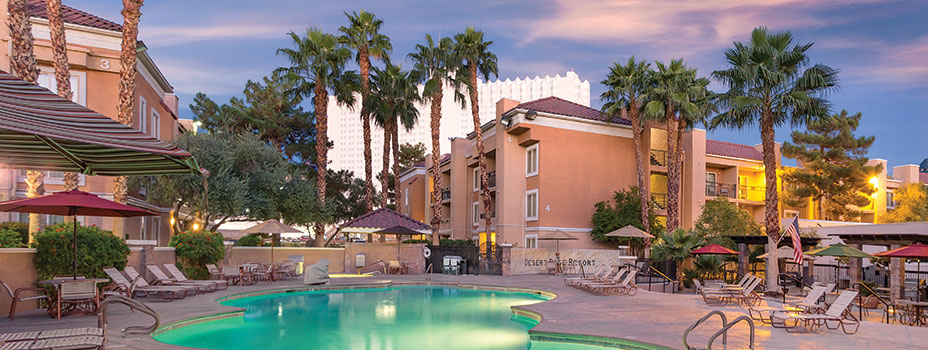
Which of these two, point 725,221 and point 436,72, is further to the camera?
point 436,72

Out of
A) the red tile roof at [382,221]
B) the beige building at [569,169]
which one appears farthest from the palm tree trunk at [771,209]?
the beige building at [569,169]

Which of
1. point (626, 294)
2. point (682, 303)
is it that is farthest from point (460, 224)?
point (682, 303)

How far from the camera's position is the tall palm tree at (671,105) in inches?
1188

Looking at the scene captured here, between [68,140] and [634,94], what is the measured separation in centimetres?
3033

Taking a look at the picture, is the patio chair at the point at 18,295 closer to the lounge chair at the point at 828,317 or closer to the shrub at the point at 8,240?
the shrub at the point at 8,240

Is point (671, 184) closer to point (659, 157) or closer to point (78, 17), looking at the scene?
point (659, 157)

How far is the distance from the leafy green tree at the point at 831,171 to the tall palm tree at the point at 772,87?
23.2 m

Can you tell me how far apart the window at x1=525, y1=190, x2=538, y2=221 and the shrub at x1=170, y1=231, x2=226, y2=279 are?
17.4 metres

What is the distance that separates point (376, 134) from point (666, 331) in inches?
A: 6064

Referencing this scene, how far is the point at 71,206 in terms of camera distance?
10.8 m

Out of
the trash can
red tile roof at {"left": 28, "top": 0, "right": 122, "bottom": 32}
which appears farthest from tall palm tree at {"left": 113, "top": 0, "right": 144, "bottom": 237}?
the trash can

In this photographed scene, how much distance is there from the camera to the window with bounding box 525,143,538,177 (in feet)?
108

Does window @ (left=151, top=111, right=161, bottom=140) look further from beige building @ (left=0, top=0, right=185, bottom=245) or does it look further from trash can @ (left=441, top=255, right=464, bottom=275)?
trash can @ (left=441, top=255, right=464, bottom=275)

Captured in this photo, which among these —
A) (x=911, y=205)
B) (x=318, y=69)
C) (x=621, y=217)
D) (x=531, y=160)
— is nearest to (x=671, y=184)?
(x=621, y=217)
